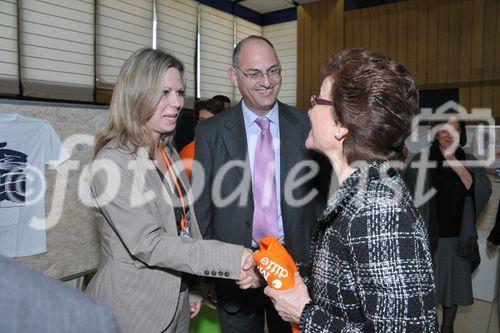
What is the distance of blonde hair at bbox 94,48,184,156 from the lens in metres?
1.52

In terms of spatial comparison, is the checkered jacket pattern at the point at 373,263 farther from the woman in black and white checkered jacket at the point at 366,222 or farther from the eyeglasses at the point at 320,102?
the eyeglasses at the point at 320,102

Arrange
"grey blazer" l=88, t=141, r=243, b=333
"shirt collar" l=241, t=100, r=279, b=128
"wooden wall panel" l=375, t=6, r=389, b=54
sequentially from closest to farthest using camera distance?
"grey blazer" l=88, t=141, r=243, b=333, "shirt collar" l=241, t=100, r=279, b=128, "wooden wall panel" l=375, t=6, r=389, b=54

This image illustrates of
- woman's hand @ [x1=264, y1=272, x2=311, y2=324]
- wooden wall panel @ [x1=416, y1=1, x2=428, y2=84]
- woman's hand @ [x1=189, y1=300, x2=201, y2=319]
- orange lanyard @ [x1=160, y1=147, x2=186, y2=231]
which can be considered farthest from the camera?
wooden wall panel @ [x1=416, y1=1, x2=428, y2=84]

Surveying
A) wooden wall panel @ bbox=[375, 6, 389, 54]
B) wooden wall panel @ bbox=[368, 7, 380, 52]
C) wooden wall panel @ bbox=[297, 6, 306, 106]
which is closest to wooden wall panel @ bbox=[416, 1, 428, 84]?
wooden wall panel @ bbox=[375, 6, 389, 54]

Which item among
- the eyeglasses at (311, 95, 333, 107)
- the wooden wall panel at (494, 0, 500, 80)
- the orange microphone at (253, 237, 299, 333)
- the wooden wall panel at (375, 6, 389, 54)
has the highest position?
the wooden wall panel at (375, 6, 389, 54)

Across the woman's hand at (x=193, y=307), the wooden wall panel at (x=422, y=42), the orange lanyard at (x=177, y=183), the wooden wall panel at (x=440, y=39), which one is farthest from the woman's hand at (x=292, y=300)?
the wooden wall panel at (x=422, y=42)

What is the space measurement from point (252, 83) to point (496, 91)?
589cm

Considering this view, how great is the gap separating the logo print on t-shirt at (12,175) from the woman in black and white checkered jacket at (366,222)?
2.23 meters

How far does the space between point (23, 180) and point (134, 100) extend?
5.53 ft

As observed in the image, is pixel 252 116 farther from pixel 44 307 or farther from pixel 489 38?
pixel 489 38

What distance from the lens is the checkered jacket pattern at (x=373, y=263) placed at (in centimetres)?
92

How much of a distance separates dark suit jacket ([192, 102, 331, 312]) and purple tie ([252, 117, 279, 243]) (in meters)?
0.04

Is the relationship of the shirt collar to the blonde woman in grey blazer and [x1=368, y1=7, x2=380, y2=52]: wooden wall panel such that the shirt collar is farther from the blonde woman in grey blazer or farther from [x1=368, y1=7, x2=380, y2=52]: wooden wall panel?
[x1=368, y1=7, x2=380, y2=52]: wooden wall panel

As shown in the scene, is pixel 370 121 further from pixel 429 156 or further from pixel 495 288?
pixel 495 288
